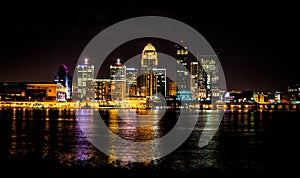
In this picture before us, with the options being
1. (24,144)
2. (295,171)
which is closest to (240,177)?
(295,171)

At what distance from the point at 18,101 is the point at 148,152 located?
177 m

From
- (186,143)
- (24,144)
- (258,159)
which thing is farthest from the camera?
(186,143)

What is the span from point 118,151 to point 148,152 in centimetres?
191

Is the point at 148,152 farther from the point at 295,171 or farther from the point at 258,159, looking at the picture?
the point at 295,171

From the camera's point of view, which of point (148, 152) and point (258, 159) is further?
point (148, 152)

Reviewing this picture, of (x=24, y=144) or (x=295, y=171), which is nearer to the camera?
(x=295, y=171)

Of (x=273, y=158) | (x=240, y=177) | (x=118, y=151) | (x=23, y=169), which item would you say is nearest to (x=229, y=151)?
(x=273, y=158)

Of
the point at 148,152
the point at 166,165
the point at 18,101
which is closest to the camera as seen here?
the point at 166,165

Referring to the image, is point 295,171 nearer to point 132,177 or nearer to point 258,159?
point 258,159

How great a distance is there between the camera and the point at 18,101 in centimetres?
19488

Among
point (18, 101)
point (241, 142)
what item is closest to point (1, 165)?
point (241, 142)

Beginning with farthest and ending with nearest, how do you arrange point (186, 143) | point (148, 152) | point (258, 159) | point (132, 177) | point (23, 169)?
point (186, 143) → point (148, 152) → point (258, 159) → point (23, 169) → point (132, 177)

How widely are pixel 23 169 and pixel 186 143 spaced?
52.4 ft

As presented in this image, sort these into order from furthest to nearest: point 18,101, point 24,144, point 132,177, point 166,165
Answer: point 18,101
point 24,144
point 166,165
point 132,177
